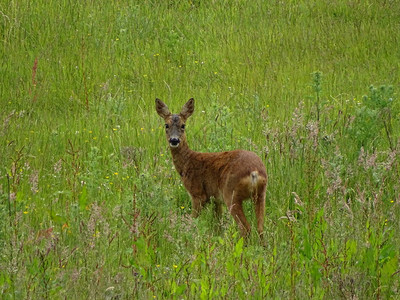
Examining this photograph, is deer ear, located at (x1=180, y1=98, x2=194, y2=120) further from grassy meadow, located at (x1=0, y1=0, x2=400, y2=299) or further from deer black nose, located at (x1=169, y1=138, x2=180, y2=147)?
deer black nose, located at (x1=169, y1=138, x2=180, y2=147)

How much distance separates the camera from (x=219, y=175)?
699 centimetres

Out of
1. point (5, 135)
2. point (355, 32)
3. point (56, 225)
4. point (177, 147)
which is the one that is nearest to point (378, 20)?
point (355, 32)

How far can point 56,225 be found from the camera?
593cm

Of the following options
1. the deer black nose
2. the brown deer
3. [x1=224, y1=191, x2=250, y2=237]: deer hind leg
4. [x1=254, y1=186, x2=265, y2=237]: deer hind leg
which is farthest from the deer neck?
[x1=254, y1=186, x2=265, y2=237]: deer hind leg

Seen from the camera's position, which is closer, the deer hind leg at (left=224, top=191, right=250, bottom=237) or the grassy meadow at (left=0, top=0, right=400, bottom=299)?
the grassy meadow at (left=0, top=0, right=400, bottom=299)

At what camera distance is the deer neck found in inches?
300

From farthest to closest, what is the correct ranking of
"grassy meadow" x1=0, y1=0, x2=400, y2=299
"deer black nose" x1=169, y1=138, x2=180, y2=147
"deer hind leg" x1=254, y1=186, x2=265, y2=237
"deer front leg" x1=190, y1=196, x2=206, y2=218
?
"deer black nose" x1=169, y1=138, x2=180, y2=147 < "deer front leg" x1=190, y1=196, x2=206, y2=218 < "deer hind leg" x1=254, y1=186, x2=265, y2=237 < "grassy meadow" x1=0, y1=0, x2=400, y2=299

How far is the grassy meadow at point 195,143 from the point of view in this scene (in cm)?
486

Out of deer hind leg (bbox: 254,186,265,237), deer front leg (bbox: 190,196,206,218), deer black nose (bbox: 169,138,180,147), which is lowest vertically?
deer front leg (bbox: 190,196,206,218)

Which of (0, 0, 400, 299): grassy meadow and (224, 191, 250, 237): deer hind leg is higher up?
(0, 0, 400, 299): grassy meadow

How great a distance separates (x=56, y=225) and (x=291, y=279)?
2.13 m

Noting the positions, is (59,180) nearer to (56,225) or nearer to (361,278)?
(56,225)

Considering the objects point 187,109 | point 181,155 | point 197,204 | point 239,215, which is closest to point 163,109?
point 187,109

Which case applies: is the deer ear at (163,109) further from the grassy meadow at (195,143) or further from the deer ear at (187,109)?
the grassy meadow at (195,143)
